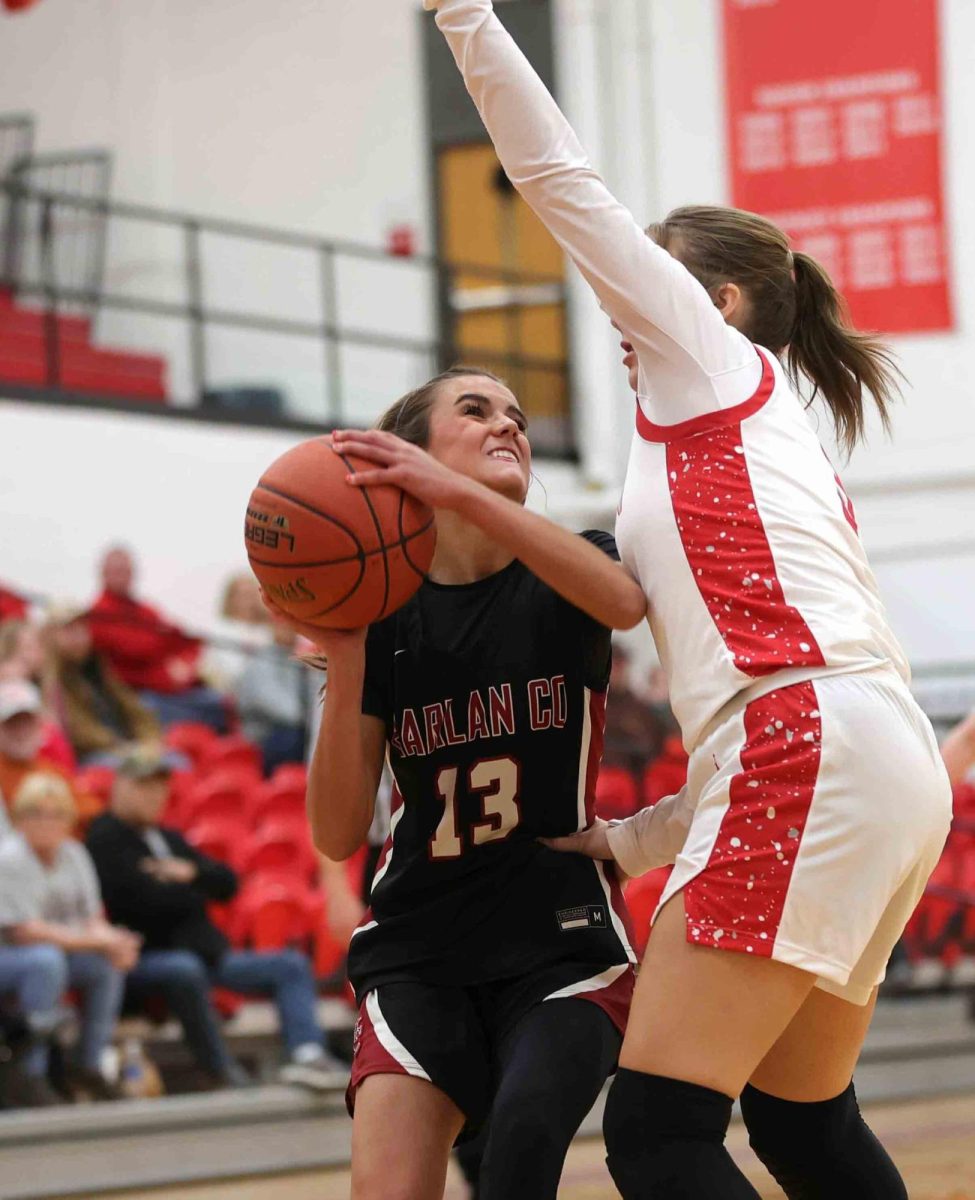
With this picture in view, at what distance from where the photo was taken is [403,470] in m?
2.45

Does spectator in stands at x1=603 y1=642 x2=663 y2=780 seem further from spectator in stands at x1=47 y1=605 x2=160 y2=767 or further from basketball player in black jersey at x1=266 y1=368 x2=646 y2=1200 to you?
basketball player in black jersey at x1=266 y1=368 x2=646 y2=1200

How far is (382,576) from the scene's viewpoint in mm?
2506

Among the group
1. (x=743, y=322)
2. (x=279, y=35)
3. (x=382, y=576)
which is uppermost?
(x=279, y=35)

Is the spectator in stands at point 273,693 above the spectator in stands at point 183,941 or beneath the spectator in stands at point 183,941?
above

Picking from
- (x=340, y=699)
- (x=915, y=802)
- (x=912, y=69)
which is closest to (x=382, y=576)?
(x=340, y=699)

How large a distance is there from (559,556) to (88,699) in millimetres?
5932

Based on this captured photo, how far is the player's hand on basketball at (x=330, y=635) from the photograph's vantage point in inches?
102

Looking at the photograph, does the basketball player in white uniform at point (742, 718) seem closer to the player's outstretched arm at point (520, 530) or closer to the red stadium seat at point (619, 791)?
the player's outstretched arm at point (520, 530)

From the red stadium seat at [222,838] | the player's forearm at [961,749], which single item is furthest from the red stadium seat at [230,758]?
the player's forearm at [961,749]

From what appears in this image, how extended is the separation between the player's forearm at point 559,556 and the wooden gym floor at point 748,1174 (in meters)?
3.01

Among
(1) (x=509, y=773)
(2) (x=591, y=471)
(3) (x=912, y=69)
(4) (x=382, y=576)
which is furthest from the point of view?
(2) (x=591, y=471)

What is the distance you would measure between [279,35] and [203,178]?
1.26 meters

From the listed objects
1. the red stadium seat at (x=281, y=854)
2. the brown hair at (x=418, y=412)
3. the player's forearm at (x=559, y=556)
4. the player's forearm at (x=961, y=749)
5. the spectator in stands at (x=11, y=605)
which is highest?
the brown hair at (x=418, y=412)

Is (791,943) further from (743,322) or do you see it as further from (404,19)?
(404,19)
